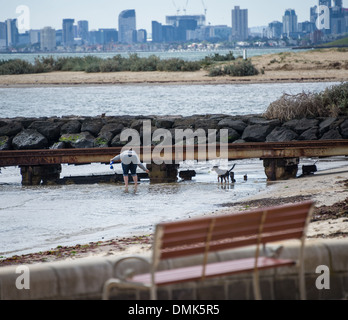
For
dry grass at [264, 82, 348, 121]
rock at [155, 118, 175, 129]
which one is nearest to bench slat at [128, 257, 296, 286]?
dry grass at [264, 82, 348, 121]

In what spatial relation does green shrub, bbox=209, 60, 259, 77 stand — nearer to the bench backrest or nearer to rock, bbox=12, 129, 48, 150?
rock, bbox=12, 129, 48, 150

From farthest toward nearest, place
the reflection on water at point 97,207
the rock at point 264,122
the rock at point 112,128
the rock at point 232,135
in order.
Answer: the rock at point 112,128 → the rock at point 264,122 → the rock at point 232,135 → the reflection on water at point 97,207

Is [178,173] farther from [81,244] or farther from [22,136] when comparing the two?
[81,244]

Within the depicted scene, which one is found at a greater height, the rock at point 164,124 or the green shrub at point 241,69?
the green shrub at point 241,69

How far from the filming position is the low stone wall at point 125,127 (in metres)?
24.8

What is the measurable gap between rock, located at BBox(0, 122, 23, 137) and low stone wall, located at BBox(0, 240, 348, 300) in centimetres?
2180

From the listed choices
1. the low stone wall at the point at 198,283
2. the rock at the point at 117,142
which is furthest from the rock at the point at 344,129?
the low stone wall at the point at 198,283

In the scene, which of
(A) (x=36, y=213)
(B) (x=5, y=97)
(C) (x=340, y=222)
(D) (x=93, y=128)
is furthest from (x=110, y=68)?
(C) (x=340, y=222)

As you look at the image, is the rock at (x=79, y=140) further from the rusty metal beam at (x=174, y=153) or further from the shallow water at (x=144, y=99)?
the shallow water at (x=144, y=99)

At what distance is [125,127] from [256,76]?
1835 inches

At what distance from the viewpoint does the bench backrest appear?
18.0ft

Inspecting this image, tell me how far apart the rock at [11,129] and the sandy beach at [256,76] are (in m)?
41.9

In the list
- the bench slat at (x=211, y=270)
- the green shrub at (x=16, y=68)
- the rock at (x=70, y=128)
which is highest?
the green shrub at (x=16, y=68)
